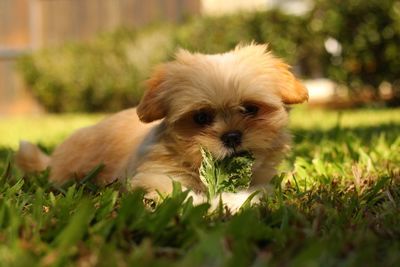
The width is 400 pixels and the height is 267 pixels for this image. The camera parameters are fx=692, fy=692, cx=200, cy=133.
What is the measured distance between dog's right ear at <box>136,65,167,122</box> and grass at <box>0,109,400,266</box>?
44cm

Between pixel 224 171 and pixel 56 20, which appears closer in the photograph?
pixel 224 171

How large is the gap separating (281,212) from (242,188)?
0.64m

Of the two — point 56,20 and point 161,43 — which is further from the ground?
point 161,43

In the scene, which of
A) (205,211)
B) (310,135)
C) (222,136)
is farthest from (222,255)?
(310,135)

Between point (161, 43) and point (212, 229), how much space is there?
11.9 meters

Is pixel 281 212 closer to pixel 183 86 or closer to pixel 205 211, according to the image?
pixel 205 211

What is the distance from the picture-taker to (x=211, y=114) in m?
3.56

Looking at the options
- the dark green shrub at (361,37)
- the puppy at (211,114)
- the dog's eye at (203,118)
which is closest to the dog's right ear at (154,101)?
the puppy at (211,114)

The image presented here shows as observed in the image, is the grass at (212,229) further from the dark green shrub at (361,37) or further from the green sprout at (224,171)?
the dark green shrub at (361,37)

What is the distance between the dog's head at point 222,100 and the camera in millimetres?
3510

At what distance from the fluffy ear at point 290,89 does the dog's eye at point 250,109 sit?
0.23 metres

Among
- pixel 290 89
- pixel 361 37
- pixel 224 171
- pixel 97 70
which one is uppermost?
pixel 290 89

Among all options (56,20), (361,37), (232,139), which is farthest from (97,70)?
(232,139)

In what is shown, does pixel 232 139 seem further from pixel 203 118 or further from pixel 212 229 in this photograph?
pixel 212 229
